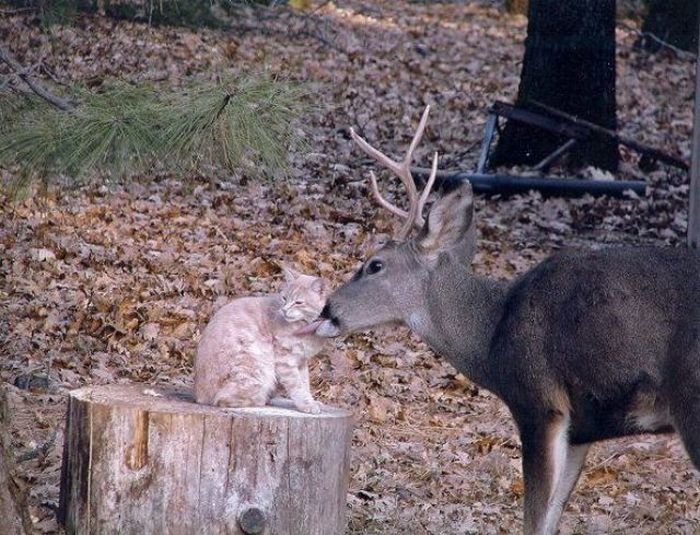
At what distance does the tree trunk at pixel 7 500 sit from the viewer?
5.25 m

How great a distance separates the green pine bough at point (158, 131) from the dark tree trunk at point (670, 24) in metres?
17.0

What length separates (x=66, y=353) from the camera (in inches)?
348

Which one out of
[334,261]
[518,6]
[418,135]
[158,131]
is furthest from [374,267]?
[518,6]

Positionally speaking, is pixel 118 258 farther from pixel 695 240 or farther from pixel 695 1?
pixel 695 1

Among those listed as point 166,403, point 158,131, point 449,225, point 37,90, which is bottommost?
point 166,403

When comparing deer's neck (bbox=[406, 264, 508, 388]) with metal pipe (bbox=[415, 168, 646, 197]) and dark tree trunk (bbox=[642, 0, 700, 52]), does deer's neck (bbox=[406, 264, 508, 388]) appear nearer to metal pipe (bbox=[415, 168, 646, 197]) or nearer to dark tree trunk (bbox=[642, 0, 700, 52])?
metal pipe (bbox=[415, 168, 646, 197])

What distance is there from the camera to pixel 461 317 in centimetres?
650

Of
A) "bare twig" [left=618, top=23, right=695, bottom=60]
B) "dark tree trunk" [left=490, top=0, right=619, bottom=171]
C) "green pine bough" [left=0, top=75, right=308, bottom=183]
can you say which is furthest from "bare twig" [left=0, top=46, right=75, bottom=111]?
"bare twig" [left=618, top=23, right=695, bottom=60]

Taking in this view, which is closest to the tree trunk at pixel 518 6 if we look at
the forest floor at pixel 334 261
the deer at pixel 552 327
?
the forest floor at pixel 334 261

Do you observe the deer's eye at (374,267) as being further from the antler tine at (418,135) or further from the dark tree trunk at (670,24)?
the dark tree trunk at (670,24)

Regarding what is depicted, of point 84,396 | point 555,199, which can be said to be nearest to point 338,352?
point 84,396

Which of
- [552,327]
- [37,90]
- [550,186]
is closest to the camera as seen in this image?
[552,327]

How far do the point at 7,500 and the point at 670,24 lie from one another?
19181 millimetres

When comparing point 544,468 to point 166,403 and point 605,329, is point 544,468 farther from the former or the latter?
point 166,403
